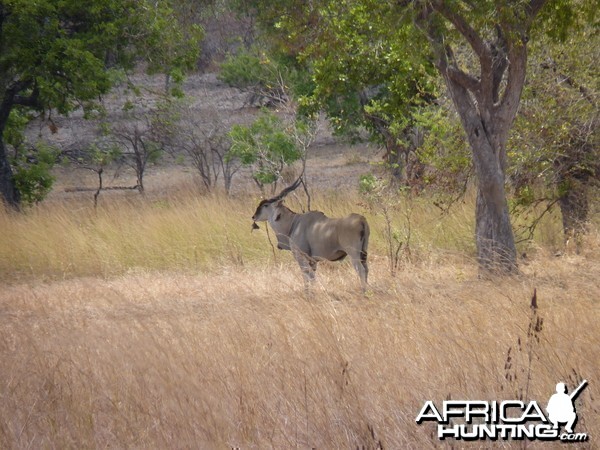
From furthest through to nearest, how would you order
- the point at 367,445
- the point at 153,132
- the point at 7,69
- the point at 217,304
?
the point at 153,132 < the point at 7,69 < the point at 217,304 < the point at 367,445

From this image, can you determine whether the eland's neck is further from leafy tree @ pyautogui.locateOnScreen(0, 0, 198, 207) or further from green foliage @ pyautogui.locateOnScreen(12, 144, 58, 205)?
green foliage @ pyautogui.locateOnScreen(12, 144, 58, 205)

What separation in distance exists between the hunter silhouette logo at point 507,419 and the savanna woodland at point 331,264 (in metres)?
0.05

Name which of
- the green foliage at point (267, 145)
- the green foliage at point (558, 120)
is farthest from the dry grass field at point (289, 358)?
the green foliage at point (267, 145)

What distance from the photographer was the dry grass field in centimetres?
461

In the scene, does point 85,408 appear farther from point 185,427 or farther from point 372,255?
point 372,255

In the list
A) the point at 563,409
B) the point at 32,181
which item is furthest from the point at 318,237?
the point at 32,181

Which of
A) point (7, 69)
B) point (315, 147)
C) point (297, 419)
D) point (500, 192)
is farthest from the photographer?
point (315, 147)

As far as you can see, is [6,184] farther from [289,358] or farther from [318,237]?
[289,358]

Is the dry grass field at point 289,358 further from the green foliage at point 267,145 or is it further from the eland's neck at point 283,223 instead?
the green foliage at point 267,145

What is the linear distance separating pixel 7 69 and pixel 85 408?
12082 millimetres

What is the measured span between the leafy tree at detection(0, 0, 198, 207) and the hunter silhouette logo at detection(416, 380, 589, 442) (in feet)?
40.3

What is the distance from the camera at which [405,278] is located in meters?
9.49

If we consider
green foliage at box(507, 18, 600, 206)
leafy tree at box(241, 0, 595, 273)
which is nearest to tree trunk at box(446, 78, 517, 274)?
leafy tree at box(241, 0, 595, 273)

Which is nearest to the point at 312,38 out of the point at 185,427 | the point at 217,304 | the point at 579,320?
the point at 217,304
